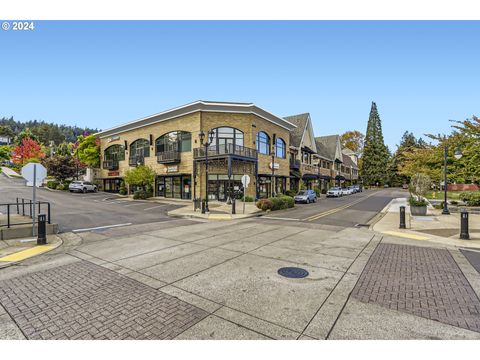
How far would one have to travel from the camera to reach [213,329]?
3480 mm

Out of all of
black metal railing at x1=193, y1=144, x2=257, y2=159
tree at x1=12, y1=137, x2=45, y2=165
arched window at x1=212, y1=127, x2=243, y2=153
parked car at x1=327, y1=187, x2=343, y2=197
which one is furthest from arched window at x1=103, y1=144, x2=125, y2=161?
parked car at x1=327, y1=187, x2=343, y2=197

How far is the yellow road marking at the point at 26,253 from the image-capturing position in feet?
22.6

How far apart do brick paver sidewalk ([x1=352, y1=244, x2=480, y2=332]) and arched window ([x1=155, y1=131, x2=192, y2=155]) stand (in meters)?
23.8

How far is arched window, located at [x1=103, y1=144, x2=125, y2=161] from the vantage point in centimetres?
3693

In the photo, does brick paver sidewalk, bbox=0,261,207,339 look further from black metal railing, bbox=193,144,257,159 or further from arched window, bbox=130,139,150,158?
arched window, bbox=130,139,150,158

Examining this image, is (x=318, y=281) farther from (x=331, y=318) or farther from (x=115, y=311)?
(x=115, y=311)

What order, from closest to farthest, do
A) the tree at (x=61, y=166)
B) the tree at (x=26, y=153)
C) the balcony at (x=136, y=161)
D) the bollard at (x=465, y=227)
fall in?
the bollard at (x=465, y=227), the balcony at (x=136, y=161), the tree at (x=61, y=166), the tree at (x=26, y=153)

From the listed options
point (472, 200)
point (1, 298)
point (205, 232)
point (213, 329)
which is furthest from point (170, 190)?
point (472, 200)

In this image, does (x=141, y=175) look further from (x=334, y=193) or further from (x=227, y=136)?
(x=334, y=193)

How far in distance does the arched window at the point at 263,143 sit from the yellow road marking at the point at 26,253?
75.1ft

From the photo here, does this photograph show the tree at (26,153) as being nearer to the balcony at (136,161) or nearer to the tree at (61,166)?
the tree at (61,166)

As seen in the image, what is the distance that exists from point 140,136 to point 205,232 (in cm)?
2707

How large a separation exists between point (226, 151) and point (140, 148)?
15.8 m

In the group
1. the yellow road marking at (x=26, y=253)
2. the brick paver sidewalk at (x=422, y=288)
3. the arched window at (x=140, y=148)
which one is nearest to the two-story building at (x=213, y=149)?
the arched window at (x=140, y=148)
